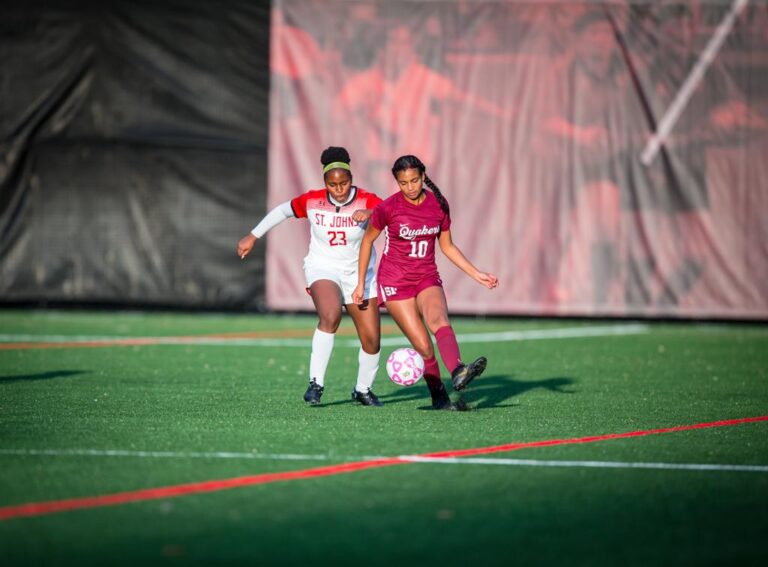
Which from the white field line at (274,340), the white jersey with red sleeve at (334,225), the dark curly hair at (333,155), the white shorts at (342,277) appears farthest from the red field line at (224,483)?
Answer: the white field line at (274,340)

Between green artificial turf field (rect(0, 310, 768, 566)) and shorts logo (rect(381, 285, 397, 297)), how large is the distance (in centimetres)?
95

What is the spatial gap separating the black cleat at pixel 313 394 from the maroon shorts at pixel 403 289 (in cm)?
88

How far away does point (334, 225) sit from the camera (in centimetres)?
1070

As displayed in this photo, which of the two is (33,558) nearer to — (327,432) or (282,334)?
(327,432)

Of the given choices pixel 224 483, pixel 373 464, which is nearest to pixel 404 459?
pixel 373 464

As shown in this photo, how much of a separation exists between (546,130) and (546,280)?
2332 millimetres

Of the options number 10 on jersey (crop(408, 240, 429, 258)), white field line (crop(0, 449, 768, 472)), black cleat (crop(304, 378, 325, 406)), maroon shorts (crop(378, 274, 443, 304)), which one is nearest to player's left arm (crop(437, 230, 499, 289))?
number 10 on jersey (crop(408, 240, 429, 258))

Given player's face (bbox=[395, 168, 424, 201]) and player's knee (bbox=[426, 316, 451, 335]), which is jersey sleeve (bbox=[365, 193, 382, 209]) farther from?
player's knee (bbox=[426, 316, 451, 335])

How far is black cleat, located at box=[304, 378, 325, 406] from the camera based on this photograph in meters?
10.5

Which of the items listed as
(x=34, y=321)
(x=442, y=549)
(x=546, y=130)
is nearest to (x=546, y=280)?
(x=546, y=130)

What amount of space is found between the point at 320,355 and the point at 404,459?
2.82m

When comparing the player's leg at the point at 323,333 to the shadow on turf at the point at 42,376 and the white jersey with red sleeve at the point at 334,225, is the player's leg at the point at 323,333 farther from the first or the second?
the shadow on turf at the point at 42,376

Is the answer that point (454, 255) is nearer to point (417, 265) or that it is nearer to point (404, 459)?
point (417, 265)

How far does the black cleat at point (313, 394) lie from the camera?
10452 millimetres
